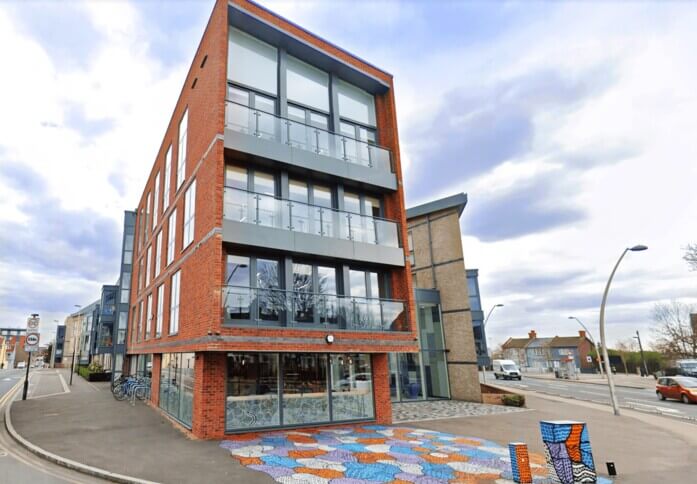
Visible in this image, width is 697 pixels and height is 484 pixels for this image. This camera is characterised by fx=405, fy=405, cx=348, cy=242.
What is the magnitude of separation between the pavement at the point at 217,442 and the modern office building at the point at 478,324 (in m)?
3.65

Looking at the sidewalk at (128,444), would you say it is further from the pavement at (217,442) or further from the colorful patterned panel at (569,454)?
the colorful patterned panel at (569,454)

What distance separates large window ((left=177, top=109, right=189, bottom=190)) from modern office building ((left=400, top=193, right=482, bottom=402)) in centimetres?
1200

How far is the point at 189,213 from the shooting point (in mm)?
13484

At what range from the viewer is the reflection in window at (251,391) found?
1045 cm

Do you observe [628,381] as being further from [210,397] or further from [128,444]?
[128,444]

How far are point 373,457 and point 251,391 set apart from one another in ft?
13.0

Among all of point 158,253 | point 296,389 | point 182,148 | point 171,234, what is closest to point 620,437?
point 296,389

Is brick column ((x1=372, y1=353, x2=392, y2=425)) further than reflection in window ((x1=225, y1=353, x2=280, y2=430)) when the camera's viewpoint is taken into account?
Yes

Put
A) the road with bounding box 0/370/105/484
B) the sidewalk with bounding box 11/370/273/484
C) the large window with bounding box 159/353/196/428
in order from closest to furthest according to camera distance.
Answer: the road with bounding box 0/370/105/484, the sidewalk with bounding box 11/370/273/484, the large window with bounding box 159/353/196/428

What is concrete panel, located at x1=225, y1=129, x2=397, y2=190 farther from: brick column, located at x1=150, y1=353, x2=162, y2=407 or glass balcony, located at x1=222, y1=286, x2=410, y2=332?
brick column, located at x1=150, y1=353, x2=162, y2=407

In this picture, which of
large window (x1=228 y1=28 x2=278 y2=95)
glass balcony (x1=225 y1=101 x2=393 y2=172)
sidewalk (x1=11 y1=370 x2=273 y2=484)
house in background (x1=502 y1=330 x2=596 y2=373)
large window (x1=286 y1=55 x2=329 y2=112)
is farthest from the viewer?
house in background (x1=502 y1=330 x2=596 y2=373)

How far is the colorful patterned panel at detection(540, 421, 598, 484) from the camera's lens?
6.65 metres

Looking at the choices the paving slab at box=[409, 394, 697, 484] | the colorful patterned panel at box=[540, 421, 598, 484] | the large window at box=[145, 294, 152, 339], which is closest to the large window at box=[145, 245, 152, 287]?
the large window at box=[145, 294, 152, 339]

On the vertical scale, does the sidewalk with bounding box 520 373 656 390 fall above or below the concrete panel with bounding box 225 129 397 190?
below
